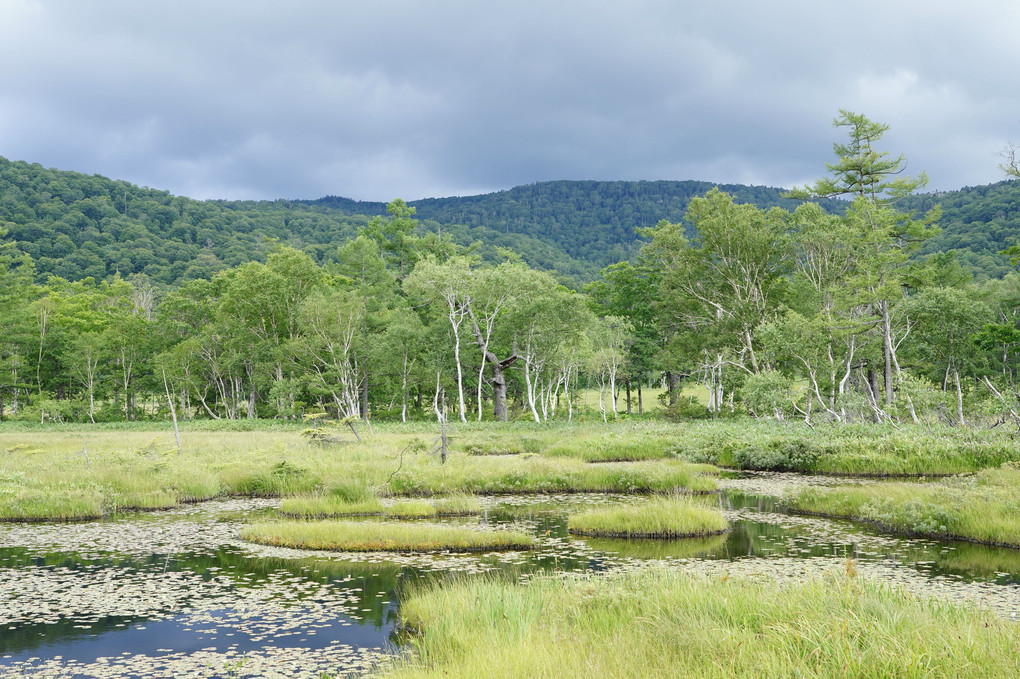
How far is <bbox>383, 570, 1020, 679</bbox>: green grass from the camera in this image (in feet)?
18.8

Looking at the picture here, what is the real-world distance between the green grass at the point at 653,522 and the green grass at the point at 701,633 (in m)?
6.39

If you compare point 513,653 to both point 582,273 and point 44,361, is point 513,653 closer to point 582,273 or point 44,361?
point 44,361

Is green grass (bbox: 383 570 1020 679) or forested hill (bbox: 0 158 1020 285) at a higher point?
forested hill (bbox: 0 158 1020 285)

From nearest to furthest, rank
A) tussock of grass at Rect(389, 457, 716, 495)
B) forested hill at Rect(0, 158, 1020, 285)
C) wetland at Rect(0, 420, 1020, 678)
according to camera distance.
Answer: wetland at Rect(0, 420, 1020, 678) → tussock of grass at Rect(389, 457, 716, 495) → forested hill at Rect(0, 158, 1020, 285)

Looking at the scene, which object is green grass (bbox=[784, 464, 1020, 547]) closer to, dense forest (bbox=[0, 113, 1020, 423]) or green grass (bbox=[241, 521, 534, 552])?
green grass (bbox=[241, 521, 534, 552])

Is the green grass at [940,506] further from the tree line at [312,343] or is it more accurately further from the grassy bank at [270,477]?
the tree line at [312,343]

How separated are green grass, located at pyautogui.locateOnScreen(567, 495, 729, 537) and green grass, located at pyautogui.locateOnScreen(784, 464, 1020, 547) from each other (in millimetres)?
3969

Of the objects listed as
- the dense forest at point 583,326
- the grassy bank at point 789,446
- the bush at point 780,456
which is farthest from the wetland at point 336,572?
the dense forest at point 583,326

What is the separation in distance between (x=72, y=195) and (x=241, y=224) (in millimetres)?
26244

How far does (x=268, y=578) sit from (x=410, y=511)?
674 cm

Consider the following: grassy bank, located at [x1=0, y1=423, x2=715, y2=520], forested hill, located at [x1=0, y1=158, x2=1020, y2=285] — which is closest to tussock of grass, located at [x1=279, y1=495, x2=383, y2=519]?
grassy bank, located at [x1=0, y1=423, x2=715, y2=520]

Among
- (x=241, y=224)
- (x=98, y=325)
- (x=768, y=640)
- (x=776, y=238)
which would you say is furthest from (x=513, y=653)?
(x=241, y=224)

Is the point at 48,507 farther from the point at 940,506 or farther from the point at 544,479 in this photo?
the point at 940,506

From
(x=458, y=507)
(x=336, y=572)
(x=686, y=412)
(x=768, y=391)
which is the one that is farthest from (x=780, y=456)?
(x=686, y=412)
